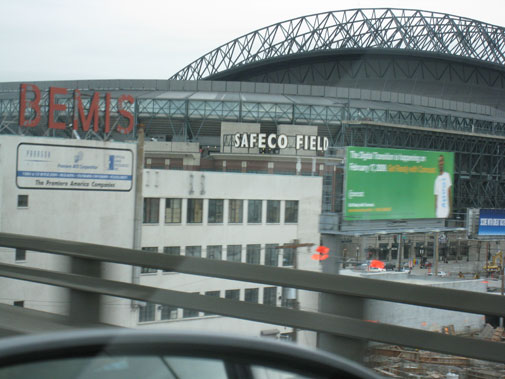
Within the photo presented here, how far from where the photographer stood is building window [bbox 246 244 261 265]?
15.8ft

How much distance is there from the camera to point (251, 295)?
2.45m

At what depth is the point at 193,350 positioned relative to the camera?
1076 mm

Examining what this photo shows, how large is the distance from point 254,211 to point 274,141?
28.9ft

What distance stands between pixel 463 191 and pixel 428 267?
1494mm

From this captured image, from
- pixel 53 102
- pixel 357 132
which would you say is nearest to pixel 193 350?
pixel 357 132

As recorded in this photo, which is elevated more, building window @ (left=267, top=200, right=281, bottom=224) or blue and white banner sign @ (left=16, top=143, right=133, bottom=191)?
blue and white banner sign @ (left=16, top=143, right=133, bottom=191)

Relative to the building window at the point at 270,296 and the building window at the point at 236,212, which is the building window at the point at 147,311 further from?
the building window at the point at 236,212

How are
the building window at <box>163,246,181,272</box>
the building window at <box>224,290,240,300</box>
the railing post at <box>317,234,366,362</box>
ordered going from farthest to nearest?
the building window at <box>163,246,181,272</box> < the building window at <box>224,290,240,300</box> < the railing post at <box>317,234,366,362</box>

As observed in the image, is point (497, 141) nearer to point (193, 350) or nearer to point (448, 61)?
point (193, 350)

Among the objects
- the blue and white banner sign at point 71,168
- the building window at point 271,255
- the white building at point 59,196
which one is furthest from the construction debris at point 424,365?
the blue and white banner sign at point 71,168

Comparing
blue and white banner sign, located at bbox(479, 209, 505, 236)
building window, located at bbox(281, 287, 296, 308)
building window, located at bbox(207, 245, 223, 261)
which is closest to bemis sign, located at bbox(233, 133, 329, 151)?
building window, located at bbox(207, 245, 223, 261)

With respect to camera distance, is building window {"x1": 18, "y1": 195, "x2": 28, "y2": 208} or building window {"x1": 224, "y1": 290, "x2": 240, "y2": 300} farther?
building window {"x1": 18, "y1": 195, "x2": 28, "y2": 208}

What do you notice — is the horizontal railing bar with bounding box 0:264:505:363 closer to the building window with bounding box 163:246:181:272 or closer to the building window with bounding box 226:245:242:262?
the building window with bounding box 226:245:242:262

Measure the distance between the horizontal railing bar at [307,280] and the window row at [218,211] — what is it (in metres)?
2.48
